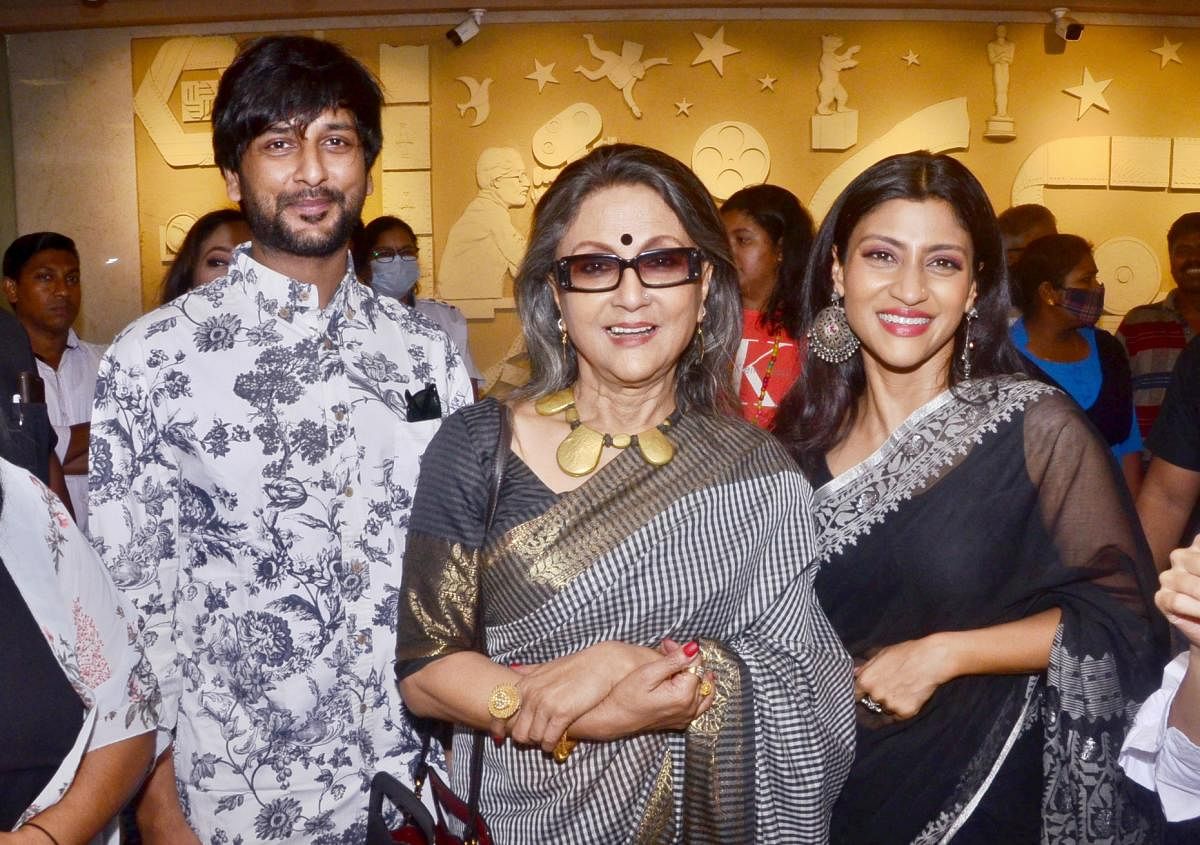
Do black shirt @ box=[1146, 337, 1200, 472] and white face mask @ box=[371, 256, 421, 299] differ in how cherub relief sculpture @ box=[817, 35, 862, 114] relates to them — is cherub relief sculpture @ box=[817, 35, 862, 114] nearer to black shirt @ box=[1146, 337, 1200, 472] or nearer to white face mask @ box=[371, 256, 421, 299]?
white face mask @ box=[371, 256, 421, 299]

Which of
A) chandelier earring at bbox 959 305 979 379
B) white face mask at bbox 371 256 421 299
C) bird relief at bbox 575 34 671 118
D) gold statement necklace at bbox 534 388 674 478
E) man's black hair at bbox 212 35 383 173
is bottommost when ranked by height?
gold statement necklace at bbox 534 388 674 478

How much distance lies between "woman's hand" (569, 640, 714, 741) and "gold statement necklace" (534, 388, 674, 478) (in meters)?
0.29

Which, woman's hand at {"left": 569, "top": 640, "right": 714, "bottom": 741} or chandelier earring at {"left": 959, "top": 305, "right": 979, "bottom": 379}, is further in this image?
chandelier earring at {"left": 959, "top": 305, "right": 979, "bottom": 379}

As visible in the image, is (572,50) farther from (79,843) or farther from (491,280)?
(79,843)

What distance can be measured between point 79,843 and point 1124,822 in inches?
57.8

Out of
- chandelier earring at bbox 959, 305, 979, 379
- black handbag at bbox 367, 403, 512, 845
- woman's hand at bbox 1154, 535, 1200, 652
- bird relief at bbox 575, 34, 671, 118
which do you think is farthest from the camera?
bird relief at bbox 575, 34, 671, 118

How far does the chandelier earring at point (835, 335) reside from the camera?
75.8 inches

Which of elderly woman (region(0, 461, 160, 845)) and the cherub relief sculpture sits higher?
the cherub relief sculpture

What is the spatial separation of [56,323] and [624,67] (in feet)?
10.8

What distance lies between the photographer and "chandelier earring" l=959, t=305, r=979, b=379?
6.07 ft

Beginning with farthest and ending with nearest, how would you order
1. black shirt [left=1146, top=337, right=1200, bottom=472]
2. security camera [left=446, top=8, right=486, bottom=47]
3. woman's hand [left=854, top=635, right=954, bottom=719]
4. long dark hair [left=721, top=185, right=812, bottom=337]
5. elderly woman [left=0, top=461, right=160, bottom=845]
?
1. security camera [left=446, top=8, right=486, bottom=47]
2. long dark hair [left=721, top=185, right=812, bottom=337]
3. black shirt [left=1146, top=337, right=1200, bottom=472]
4. woman's hand [left=854, top=635, right=954, bottom=719]
5. elderly woman [left=0, top=461, right=160, bottom=845]

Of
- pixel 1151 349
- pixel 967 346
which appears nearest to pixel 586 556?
pixel 967 346

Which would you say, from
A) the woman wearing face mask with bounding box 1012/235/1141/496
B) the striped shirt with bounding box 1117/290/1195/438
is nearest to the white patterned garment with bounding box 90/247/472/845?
the woman wearing face mask with bounding box 1012/235/1141/496

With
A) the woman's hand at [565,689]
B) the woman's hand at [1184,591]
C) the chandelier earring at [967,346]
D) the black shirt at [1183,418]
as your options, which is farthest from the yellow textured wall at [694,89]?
the woman's hand at [1184,591]
